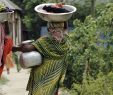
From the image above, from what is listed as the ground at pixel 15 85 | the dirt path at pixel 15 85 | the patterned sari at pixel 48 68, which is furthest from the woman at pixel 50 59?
the dirt path at pixel 15 85

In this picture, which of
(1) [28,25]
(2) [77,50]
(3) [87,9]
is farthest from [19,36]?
(2) [77,50]

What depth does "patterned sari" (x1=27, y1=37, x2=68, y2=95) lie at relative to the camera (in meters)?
→ 4.09

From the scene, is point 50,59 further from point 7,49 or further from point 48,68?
point 7,49

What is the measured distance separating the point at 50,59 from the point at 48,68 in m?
0.07

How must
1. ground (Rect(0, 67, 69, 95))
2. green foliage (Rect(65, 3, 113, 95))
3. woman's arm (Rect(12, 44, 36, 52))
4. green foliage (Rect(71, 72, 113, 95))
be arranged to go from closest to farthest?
woman's arm (Rect(12, 44, 36, 52)) → green foliage (Rect(71, 72, 113, 95)) → green foliage (Rect(65, 3, 113, 95)) → ground (Rect(0, 67, 69, 95))

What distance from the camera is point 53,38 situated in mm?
4105

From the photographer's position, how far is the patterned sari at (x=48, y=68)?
4086 mm

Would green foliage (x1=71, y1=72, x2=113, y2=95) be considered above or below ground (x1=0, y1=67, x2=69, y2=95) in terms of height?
above

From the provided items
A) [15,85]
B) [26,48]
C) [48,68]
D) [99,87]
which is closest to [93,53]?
[99,87]

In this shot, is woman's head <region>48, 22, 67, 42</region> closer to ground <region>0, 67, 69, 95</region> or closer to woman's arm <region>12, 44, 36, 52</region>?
woman's arm <region>12, 44, 36, 52</region>

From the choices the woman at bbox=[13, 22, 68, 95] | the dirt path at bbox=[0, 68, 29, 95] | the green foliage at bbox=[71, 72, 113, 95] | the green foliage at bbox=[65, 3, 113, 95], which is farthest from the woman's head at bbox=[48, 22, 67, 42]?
the dirt path at bbox=[0, 68, 29, 95]

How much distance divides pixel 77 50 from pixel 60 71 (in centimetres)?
658

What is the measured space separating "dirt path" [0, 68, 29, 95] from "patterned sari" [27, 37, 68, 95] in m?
7.99

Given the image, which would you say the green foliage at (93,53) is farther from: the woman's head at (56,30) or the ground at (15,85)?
the woman's head at (56,30)
